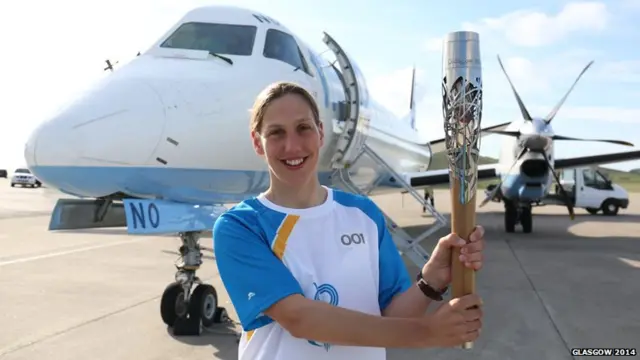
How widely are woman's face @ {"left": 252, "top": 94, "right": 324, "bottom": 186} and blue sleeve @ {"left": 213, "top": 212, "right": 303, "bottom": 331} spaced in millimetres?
202

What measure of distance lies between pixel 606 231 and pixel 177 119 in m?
15.9

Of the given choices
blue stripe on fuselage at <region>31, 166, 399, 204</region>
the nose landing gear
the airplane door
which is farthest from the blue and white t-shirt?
the airplane door

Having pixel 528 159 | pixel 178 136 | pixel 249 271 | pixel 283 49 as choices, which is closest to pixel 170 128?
pixel 178 136

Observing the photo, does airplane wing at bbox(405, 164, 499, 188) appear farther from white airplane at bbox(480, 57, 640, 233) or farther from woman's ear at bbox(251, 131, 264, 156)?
woman's ear at bbox(251, 131, 264, 156)

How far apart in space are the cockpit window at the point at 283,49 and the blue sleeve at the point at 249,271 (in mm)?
5052

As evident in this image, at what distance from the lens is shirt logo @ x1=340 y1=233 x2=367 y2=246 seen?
1931 millimetres

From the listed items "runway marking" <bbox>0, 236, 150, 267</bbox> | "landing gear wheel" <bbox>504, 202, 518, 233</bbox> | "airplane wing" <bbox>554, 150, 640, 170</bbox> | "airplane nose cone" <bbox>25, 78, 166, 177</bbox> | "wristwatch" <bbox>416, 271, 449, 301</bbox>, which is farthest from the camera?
"landing gear wheel" <bbox>504, 202, 518, 233</bbox>

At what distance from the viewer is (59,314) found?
22.9 feet

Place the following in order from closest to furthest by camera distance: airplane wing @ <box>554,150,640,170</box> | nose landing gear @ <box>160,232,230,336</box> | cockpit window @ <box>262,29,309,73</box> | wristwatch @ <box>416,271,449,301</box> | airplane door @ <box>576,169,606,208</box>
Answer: wristwatch @ <box>416,271,449,301</box> → nose landing gear @ <box>160,232,230,336</box> → cockpit window @ <box>262,29,309,73</box> → airplane wing @ <box>554,150,640,170</box> → airplane door @ <box>576,169,606,208</box>

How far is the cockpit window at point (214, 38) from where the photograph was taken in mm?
6329

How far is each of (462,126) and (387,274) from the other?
63cm

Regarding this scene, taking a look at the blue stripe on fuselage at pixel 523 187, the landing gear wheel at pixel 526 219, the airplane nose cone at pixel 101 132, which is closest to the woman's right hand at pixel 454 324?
the airplane nose cone at pixel 101 132

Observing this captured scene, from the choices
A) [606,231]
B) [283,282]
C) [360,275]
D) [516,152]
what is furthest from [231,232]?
[606,231]

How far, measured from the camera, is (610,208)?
83.6ft
